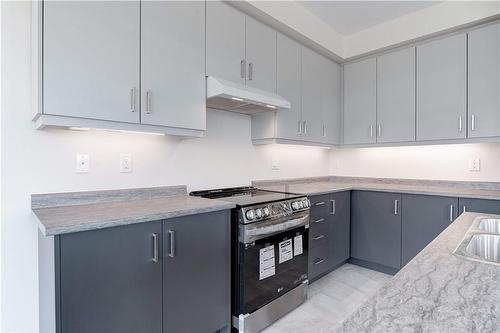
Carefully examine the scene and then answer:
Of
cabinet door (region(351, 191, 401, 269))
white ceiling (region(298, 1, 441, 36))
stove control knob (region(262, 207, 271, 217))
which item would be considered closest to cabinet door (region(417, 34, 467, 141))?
white ceiling (region(298, 1, 441, 36))

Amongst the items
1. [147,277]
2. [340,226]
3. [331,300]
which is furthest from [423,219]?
[147,277]

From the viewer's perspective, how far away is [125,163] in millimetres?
1985

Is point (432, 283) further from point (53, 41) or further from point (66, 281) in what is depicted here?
point (53, 41)

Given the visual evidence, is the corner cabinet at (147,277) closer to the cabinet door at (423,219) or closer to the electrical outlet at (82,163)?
the electrical outlet at (82,163)

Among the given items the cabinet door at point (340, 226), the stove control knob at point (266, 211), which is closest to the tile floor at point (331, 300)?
the cabinet door at point (340, 226)

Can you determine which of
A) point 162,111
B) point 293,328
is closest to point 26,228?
point 162,111

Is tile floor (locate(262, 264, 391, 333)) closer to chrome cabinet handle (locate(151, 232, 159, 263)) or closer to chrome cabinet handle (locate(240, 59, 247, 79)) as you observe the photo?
chrome cabinet handle (locate(151, 232, 159, 263))

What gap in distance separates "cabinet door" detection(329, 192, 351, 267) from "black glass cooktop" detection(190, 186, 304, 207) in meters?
0.70

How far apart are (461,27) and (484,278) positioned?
2.81 metres

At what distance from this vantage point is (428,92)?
2.93 m

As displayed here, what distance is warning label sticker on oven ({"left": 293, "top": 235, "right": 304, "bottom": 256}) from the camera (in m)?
2.25

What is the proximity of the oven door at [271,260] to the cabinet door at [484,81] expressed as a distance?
73.0 inches

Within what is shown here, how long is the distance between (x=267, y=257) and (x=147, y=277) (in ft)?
2.78

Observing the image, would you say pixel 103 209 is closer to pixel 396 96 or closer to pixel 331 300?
pixel 331 300
